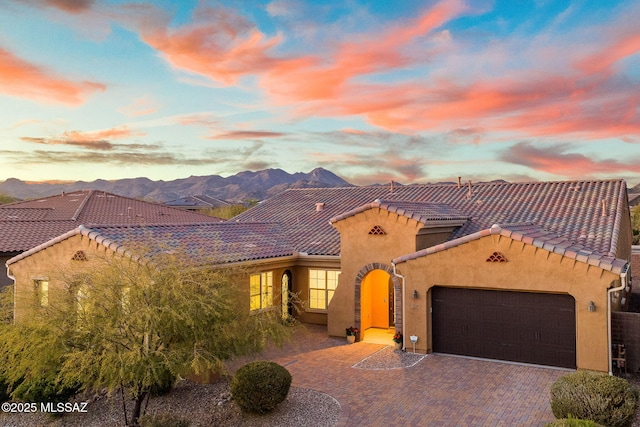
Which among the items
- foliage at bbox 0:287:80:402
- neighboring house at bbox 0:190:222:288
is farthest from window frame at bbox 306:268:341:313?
foliage at bbox 0:287:80:402

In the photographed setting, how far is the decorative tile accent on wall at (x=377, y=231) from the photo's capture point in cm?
1933

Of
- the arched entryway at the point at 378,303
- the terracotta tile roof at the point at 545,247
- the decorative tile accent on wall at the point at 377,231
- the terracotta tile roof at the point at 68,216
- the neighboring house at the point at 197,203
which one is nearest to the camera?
the terracotta tile roof at the point at 545,247

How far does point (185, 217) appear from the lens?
4228 cm

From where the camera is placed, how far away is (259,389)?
11.4 metres

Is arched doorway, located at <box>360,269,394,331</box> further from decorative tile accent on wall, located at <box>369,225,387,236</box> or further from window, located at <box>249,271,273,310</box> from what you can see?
window, located at <box>249,271,273,310</box>

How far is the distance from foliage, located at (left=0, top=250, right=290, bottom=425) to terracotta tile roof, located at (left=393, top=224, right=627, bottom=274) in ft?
27.9

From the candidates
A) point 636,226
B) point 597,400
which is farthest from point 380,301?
point 636,226

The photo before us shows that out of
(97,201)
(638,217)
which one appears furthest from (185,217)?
(638,217)

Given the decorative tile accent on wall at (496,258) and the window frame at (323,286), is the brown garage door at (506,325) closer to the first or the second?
the decorative tile accent on wall at (496,258)

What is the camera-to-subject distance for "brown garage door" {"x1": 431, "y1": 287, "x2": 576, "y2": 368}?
15.1 metres

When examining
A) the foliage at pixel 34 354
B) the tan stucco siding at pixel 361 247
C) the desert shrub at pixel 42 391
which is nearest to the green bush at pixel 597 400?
the tan stucco siding at pixel 361 247

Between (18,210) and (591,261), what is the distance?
131 feet

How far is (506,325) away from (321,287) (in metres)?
8.68

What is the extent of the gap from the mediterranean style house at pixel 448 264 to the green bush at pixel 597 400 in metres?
4.71
